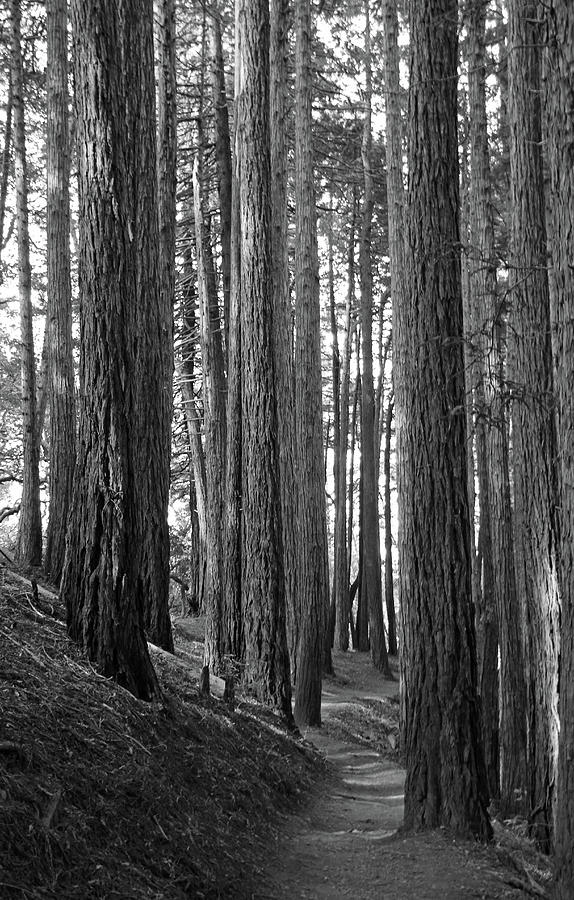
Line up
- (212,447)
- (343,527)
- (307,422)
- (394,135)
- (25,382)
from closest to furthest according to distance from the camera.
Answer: (25,382)
(307,422)
(212,447)
(394,135)
(343,527)

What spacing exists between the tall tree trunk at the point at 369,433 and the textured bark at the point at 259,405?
11867 millimetres

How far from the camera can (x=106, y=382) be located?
654 cm

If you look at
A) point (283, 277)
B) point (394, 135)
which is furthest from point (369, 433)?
point (283, 277)

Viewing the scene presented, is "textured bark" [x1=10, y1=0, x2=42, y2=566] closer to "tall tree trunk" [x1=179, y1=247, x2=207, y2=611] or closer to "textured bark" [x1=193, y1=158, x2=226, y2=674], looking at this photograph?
"textured bark" [x1=193, y1=158, x2=226, y2=674]

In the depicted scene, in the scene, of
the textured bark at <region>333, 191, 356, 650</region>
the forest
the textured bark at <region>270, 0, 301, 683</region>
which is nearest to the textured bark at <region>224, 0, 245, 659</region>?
the forest

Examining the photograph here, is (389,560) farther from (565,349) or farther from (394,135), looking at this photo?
(565,349)

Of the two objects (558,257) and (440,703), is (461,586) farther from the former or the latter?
(558,257)

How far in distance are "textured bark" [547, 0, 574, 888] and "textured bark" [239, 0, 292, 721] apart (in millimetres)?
6292

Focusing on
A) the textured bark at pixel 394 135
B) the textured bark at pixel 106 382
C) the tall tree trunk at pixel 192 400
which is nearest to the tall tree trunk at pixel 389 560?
the tall tree trunk at pixel 192 400

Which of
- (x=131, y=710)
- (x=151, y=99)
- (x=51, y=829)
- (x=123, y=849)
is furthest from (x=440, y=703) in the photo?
(x=151, y=99)

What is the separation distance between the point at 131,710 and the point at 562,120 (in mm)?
4724

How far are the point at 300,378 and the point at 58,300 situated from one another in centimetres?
502

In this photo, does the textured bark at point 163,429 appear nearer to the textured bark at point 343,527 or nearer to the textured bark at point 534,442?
the textured bark at point 534,442

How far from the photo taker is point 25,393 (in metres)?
12.7
